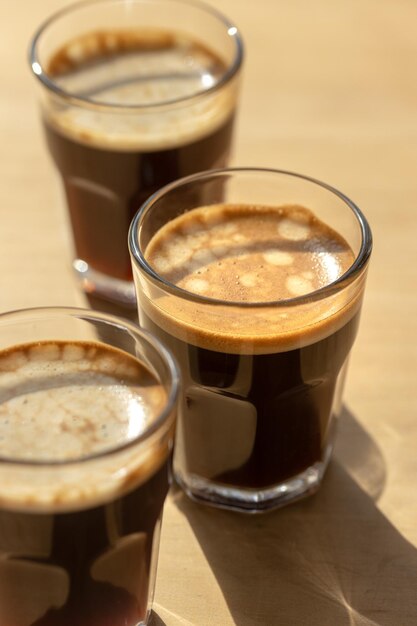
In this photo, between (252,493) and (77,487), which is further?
(252,493)

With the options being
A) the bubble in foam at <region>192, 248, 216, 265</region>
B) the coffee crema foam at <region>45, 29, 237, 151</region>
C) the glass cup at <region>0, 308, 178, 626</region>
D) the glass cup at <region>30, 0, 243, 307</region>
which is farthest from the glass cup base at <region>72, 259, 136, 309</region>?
the glass cup at <region>0, 308, 178, 626</region>

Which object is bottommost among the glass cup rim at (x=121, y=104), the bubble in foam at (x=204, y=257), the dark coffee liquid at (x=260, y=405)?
the dark coffee liquid at (x=260, y=405)

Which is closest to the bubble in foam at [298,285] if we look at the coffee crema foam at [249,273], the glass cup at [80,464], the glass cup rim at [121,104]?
the coffee crema foam at [249,273]

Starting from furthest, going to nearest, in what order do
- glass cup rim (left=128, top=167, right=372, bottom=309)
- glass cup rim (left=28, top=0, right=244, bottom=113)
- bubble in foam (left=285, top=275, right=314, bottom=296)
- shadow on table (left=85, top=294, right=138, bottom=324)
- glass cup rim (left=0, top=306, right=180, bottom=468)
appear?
shadow on table (left=85, top=294, right=138, bottom=324) → glass cup rim (left=28, top=0, right=244, bottom=113) → bubble in foam (left=285, top=275, right=314, bottom=296) → glass cup rim (left=128, top=167, right=372, bottom=309) → glass cup rim (left=0, top=306, right=180, bottom=468)

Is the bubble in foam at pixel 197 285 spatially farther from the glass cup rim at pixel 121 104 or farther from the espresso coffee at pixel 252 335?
the glass cup rim at pixel 121 104

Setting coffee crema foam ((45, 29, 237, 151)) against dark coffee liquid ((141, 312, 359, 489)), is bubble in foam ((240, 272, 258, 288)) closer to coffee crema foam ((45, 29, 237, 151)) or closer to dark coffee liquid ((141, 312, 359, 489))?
dark coffee liquid ((141, 312, 359, 489))

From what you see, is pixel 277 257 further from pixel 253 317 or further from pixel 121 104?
pixel 121 104

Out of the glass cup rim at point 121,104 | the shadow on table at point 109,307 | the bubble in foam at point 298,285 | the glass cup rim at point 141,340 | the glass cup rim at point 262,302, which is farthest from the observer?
the shadow on table at point 109,307

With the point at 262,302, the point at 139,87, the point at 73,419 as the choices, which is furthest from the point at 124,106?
the point at 73,419

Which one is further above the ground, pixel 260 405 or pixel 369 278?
pixel 260 405
